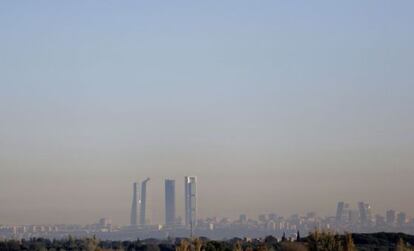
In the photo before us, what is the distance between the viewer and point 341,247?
2382 inches

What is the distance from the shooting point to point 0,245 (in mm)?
116812

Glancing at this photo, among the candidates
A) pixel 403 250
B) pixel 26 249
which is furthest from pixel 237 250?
pixel 26 249

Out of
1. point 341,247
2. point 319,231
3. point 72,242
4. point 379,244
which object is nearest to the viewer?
point 341,247

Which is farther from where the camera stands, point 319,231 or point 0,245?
point 0,245

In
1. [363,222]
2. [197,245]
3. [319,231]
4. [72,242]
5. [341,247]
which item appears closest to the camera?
[197,245]

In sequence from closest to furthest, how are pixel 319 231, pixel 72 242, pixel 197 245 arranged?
pixel 197 245 → pixel 319 231 → pixel 72 242

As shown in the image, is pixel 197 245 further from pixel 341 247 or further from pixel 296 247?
pixel 296 247

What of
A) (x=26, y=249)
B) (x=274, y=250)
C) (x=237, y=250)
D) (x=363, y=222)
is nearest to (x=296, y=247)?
(x=274, y=250)

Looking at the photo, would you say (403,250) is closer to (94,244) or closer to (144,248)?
(94,244)

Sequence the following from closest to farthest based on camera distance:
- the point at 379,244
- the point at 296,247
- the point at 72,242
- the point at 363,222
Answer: the point at 296,247, the point at 379,244, the point at 72,242, the point at 363,222

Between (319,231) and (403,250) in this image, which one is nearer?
(403,250)

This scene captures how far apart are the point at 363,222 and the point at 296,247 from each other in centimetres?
12601

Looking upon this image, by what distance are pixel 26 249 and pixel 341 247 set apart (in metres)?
60.6

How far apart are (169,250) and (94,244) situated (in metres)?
14.7
